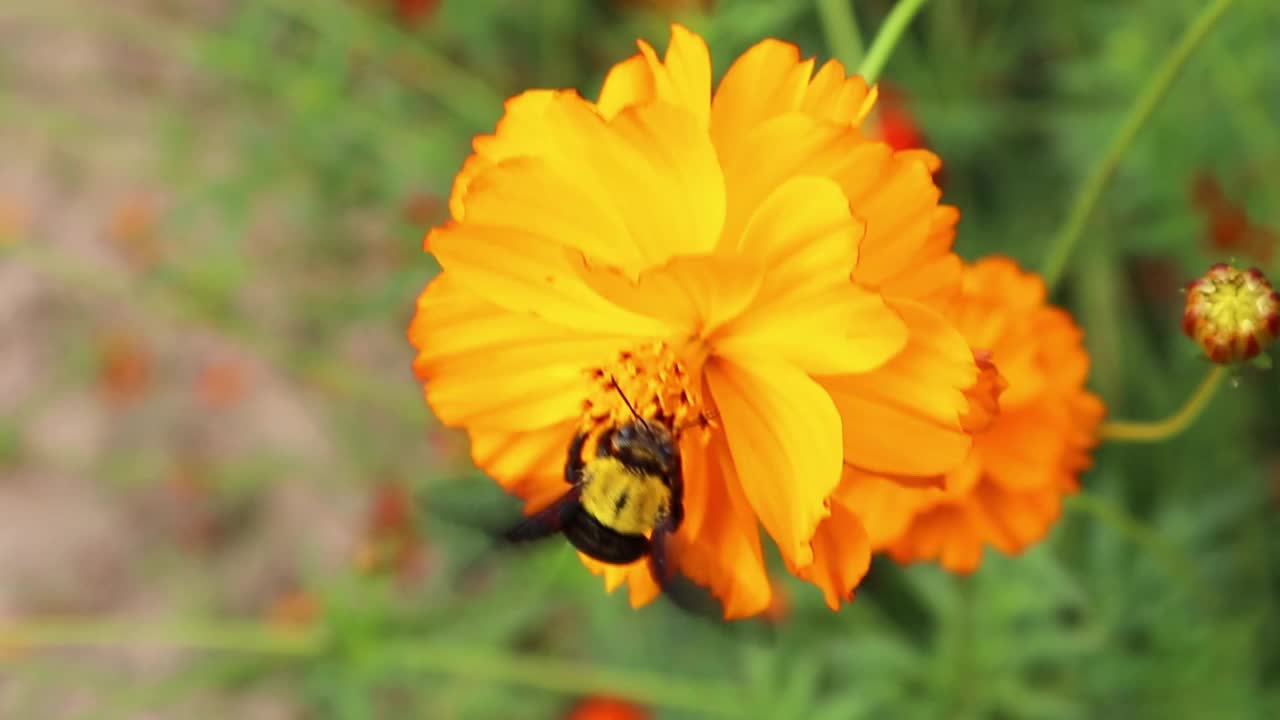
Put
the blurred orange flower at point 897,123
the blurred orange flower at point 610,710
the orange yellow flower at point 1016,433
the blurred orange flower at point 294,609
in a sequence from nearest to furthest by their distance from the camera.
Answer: the orange yellow flower at point 1016,433 < the blurred orange flower at point 897,123 < the blurred orange flower at point 610,710 < the blurred orange flower at point 294,609

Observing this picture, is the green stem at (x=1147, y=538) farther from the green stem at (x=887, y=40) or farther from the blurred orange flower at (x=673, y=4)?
the blurred orange flower at (x=673, y=4)

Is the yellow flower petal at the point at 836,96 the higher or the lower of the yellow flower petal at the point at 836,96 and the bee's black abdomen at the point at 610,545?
the higher

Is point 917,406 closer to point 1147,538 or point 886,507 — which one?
point 886,507

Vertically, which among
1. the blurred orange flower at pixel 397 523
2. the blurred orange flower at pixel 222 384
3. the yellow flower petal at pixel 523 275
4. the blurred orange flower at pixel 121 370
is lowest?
the yellow flower petal at pixel 523 275

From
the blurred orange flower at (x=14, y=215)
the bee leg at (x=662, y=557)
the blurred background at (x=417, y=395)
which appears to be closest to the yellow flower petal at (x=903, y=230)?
the bee leg at (x=662, y=557)

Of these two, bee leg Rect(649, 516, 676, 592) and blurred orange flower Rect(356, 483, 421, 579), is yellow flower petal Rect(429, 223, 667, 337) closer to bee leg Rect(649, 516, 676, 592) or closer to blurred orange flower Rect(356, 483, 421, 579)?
bee leg Rect(649, 516, 676, 592)

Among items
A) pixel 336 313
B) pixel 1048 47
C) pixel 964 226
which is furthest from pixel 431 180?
pixel 1048 47

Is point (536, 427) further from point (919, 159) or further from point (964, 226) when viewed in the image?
point (964, 226)
